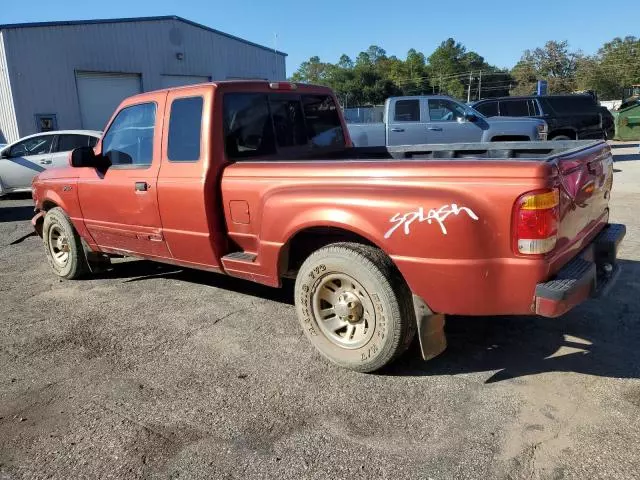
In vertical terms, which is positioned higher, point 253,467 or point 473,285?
point 473,285

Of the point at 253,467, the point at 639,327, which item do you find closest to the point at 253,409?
the point at 253,467

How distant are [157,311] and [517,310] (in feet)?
10.6

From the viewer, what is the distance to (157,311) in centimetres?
489

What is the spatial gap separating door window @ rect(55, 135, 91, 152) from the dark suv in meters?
10.8

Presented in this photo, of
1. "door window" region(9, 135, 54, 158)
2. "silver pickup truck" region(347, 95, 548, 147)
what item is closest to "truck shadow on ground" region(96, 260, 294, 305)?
"silver pickup truck" region(347, 95, 548, 147)

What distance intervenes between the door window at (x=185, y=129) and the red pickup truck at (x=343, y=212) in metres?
0.02

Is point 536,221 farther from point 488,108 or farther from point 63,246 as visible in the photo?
point 488,108

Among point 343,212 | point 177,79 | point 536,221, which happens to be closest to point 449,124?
point 343,212

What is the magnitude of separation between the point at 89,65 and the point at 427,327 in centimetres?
1970

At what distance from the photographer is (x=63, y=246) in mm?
6066

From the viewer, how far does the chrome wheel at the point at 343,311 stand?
11.2 feet

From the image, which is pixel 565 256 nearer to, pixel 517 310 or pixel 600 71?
pixel 517 310

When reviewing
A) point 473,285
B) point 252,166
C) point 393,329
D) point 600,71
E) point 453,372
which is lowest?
point 453,372

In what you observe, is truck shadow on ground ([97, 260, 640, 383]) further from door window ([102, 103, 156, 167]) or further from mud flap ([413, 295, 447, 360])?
door window ([102, 103, 156, 167])
